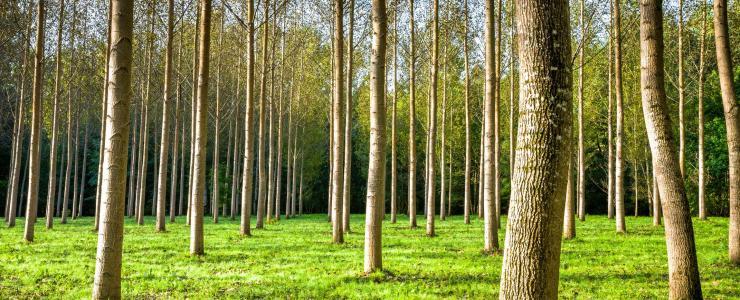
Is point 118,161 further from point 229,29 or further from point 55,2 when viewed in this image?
point 229,29

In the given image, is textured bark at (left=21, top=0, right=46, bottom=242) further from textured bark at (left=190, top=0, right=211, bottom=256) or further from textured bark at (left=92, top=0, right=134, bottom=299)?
textured bark at (left=92, top=0, right=134, bottom=299)

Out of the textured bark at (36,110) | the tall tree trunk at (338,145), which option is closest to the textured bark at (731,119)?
the tall tree trunk at (338,145)

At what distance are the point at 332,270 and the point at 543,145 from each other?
21.7ft

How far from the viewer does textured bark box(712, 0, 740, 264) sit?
8930 millimetres

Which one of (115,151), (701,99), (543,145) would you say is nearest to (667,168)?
(543,145)

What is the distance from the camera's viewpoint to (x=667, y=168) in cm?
623

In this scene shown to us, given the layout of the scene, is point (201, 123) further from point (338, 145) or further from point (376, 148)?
point (376, 148)

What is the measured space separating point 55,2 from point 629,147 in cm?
3075

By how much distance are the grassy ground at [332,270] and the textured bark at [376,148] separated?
0.50 meters

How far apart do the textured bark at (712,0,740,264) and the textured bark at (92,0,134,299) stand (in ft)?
31.1

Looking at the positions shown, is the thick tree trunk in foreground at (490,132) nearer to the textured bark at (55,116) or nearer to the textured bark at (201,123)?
Answer: the textured bark at (201,123)

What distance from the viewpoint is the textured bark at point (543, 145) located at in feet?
11.8

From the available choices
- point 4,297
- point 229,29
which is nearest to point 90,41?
point 229,29

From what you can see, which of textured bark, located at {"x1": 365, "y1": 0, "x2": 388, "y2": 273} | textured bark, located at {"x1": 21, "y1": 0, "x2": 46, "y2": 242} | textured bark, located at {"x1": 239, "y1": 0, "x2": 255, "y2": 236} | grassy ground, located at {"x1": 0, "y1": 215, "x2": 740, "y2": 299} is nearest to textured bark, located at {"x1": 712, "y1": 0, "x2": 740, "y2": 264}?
grassy ground, located at {"x1": 0, "y1": 215, "x2": 740, "y2": 299}
